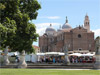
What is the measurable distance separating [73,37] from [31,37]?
57223mm

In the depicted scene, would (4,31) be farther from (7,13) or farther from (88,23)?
(88,23)

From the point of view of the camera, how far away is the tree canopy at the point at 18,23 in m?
22.2

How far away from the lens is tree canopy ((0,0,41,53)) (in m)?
22.2

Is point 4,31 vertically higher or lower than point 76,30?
lower

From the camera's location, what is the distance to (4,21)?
2309 cm

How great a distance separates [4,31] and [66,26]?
80720mm

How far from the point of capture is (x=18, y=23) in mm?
25469

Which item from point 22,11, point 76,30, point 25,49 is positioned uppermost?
point 76,30

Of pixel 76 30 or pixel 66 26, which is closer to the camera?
pixel 76 30

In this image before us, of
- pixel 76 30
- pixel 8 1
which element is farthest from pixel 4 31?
pixel 76 30

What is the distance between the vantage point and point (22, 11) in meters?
27.6

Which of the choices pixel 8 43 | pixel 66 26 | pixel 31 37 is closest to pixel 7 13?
pixel 8 43

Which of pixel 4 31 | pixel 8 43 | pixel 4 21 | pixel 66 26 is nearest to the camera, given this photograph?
pixel 4 31

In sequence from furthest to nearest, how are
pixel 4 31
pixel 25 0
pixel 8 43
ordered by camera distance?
1. pixel 25 0
2. pixel 8 43
3. pixel 4 31
